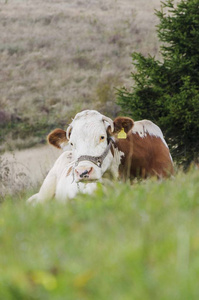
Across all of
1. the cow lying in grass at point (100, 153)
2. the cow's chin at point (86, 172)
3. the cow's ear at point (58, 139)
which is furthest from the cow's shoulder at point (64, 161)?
the cow's chin at point (86, 172)

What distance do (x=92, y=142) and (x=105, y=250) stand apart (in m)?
4.73

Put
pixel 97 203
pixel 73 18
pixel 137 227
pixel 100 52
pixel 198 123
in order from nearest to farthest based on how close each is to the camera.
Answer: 1. pixel 137 227
2. pixel 97 203
3. pixel 198 123
4. pixel 100 52
5. pixel 73 18

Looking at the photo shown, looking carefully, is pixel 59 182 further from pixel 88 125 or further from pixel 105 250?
pixel 105 250

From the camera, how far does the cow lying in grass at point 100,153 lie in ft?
22.9

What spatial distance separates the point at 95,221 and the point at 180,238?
72 cm

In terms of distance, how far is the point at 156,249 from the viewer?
2.45 m

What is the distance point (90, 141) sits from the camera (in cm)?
719

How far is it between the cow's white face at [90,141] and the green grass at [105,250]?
3.10 metres

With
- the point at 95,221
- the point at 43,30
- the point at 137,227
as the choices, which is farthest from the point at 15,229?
the point at 43,30

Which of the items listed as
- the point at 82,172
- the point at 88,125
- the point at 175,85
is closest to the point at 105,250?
the point at 82,172

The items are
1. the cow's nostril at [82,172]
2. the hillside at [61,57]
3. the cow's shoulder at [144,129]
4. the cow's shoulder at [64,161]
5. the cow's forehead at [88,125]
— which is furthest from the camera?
the hillside at [61,57]

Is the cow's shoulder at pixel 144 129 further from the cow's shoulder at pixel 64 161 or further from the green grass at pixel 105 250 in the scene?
the green grass at pixel 105 250

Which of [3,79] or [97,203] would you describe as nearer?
[97,203]

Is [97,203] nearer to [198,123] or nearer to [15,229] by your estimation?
[15,229]
